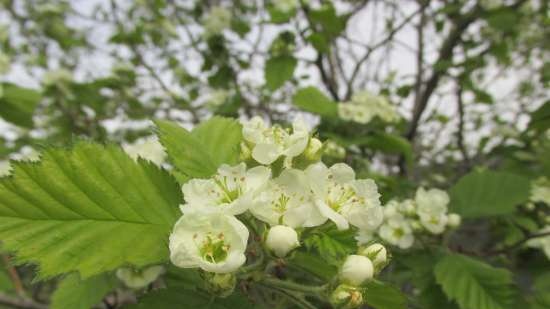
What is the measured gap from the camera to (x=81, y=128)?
3.79 metres

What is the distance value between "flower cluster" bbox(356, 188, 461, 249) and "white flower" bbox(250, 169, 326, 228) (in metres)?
0.87

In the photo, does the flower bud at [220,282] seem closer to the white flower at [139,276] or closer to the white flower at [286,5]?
the white flower at [139,276]

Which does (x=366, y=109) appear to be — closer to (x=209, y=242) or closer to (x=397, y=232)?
(x=397, y=232)

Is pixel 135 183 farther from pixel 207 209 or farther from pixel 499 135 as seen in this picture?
pixel 499 135

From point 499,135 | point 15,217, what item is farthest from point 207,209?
point 499,135

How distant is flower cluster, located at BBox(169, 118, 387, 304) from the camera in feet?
2.80

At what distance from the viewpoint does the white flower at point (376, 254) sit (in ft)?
3.21

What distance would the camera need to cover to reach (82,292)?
1.33 meters

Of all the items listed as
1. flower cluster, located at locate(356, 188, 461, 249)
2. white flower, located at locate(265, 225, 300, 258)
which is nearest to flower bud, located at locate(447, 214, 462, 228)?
flower cluster, located at locate(356, 188, 461, 249)

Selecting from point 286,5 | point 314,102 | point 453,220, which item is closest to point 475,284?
point 453,220

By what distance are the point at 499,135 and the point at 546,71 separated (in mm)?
1868

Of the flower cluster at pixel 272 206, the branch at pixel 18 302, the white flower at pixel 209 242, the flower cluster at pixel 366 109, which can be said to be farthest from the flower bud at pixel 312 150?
the flower cluster at pixel 366 109

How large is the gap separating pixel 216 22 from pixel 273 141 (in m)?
2.42

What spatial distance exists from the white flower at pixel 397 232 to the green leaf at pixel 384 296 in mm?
754
